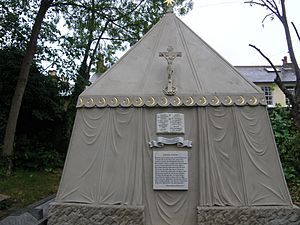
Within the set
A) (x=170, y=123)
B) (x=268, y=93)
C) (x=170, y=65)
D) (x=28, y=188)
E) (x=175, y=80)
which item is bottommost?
(x=28, y=188)

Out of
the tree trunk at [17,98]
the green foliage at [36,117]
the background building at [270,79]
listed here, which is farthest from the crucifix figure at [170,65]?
the background building at [270,79]

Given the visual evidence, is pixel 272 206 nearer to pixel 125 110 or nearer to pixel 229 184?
pixel 229 184

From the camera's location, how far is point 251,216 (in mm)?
6457

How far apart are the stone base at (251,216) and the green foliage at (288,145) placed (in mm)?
5040

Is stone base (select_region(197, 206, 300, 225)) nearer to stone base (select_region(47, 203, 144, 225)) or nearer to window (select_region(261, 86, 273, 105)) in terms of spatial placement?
stone base (select_region(47, 203, 144, 225))

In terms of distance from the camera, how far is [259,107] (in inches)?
279

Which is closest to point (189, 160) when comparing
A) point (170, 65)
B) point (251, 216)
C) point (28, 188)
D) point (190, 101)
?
point (190, 101)

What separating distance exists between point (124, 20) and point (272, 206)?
10.1 metres

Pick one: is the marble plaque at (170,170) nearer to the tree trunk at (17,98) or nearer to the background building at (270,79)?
the tree trunk at (17,98)

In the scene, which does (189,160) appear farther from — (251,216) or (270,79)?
(270,79)

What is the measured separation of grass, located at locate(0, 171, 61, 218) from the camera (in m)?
9.51

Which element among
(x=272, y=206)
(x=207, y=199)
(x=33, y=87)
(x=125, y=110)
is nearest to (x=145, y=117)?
(x=125, y=110)

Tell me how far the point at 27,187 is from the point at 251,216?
290 inches

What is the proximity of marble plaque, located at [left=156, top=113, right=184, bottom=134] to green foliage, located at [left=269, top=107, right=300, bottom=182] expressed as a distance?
19.0ft
